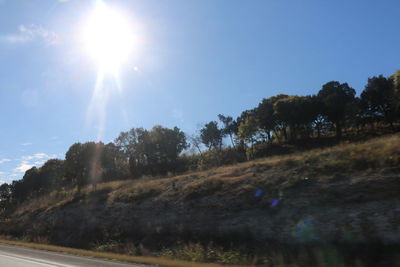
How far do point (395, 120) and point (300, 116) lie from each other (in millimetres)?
18072

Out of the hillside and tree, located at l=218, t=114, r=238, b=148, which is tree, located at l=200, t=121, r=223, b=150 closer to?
tree, located at l=218, t=114, r=238, b=148

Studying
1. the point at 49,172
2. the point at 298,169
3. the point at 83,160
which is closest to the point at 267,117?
the point at 83,160

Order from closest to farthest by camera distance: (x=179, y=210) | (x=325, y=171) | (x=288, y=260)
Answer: (x=288, y=260)
(x=325, y=171)
(x=179, y=210)

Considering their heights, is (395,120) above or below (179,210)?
above

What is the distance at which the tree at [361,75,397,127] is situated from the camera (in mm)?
59750

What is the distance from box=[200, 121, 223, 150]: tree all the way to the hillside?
51758 mm

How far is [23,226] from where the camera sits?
4000 cm

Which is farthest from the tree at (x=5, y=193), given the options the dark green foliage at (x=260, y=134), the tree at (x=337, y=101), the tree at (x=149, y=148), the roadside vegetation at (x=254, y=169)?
the tree at (x=337, y=101)

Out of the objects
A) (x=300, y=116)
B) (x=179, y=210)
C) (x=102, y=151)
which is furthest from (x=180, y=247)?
(x=300, y=116)

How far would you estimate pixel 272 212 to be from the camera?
1898cm

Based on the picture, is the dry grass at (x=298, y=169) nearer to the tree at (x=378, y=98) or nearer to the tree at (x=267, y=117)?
the tree at (x=378, y=98)

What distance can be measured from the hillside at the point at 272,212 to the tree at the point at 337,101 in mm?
38147

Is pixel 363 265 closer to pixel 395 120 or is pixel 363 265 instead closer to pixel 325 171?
pixel 325 171

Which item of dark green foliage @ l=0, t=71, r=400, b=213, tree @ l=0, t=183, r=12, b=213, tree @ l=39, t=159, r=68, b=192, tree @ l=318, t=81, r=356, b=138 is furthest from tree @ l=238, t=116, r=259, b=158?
tree @ l=0, t=183, r=12, b=213
